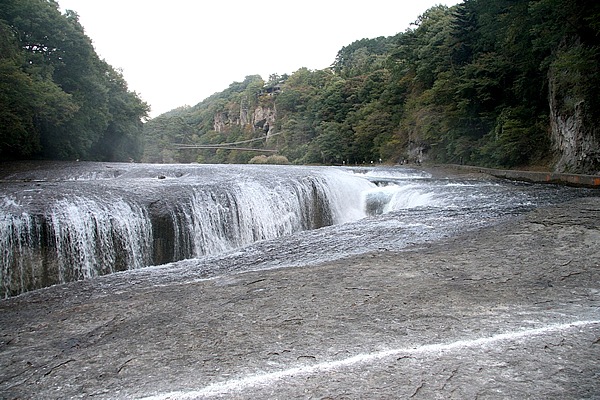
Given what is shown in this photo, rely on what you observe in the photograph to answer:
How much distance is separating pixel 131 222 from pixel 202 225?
5.36ft

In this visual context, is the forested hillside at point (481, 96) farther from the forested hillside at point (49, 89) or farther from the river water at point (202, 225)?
the forested hillside at point (49, 89)

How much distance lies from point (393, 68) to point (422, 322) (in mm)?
37507

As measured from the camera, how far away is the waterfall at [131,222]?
684 cm

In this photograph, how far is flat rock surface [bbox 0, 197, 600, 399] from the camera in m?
2.06

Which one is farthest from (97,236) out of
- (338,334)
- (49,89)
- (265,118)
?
(265,118)

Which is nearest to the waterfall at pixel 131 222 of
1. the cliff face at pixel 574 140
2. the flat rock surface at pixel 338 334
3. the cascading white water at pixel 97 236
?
the cascading white water at pixel 97 236

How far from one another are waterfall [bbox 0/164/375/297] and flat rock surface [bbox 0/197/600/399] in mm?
2437

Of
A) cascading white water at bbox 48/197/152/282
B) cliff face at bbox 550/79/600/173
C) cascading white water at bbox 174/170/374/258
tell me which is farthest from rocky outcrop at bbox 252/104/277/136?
cascading white water at bbox 48/197/152/282

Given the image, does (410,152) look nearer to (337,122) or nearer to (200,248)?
(337,122)

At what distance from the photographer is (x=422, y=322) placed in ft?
9.21

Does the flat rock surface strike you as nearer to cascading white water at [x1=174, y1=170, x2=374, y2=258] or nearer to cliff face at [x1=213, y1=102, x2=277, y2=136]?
cascading white water at [x1=174, y1=170, x2=374, y2=258]

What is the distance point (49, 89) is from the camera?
20.0 m

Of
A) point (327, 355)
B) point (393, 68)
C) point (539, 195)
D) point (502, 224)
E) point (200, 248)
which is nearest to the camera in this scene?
point (327, 355)

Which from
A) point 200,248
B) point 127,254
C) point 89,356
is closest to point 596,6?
point 200,248
